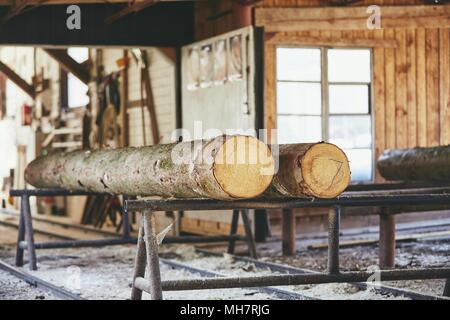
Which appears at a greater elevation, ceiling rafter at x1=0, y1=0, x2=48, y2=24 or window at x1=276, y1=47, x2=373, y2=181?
ceiling rafter at x1=0, y1=0, x2=48, y2=24

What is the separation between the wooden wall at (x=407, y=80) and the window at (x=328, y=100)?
0.52 ft

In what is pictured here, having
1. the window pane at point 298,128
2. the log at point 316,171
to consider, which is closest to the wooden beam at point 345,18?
the window pane at point 298,128

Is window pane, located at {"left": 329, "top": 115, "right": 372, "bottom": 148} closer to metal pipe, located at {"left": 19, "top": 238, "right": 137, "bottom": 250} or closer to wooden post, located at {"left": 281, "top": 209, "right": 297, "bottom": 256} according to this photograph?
wooden post, located at {"left": 281, "top": 209, "right": 297, "bottom": 256}

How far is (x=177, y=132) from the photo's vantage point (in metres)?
11.8

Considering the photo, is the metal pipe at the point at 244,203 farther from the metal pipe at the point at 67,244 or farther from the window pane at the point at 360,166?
the window pane at the point at 360,166

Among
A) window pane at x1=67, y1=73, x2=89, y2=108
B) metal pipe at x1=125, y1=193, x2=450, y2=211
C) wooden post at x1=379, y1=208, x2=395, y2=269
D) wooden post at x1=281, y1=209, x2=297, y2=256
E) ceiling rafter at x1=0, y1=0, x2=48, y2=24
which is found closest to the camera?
metal pipe at x1=125, y1=193, x2=450, y2=211

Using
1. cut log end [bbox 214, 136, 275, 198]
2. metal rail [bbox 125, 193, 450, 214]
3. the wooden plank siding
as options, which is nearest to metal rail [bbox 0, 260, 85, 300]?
metal rail [bbox 125, 193, 450, 214]

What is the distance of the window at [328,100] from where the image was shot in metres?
10.7

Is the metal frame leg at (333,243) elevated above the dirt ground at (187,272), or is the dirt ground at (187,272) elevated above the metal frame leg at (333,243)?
the metal frame leg at (333,243)

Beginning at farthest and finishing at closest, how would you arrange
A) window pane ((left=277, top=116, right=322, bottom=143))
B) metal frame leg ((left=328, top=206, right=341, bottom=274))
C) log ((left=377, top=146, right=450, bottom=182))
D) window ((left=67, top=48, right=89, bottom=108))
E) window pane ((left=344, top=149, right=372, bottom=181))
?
window ((left=67, top=48, right=89, bottom=108)) → window pane ((left=344, top=149, right=372, bottom=181)) → window pane ((left=277, top=116, right=322, bottom=143)) → log ((left=377, top=146, right=450, bottom=182)) → metal frame leg ((left=328, top=206, right=341, bottom=274))

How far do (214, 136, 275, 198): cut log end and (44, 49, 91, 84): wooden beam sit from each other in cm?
900

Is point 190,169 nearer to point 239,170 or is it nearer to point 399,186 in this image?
point 239,170

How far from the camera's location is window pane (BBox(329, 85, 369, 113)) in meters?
11.0

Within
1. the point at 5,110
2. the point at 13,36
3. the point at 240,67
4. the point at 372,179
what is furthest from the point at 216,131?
the point at 5,110
